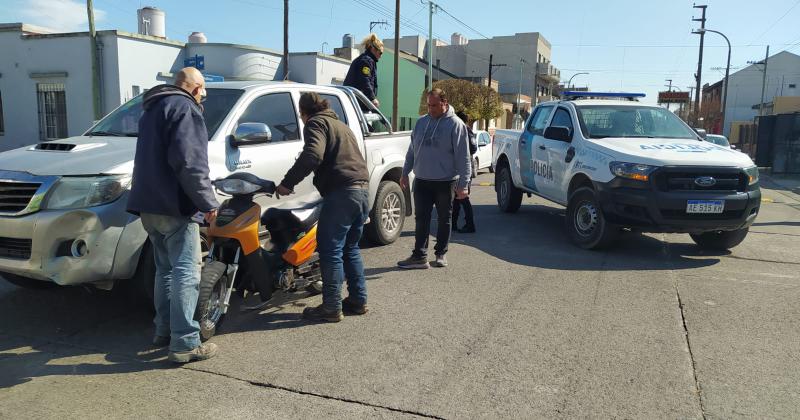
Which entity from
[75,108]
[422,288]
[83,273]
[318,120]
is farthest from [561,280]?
[75,108]

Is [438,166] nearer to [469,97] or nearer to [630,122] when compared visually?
[630,122]

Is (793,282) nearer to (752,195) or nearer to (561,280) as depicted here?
(752,195)

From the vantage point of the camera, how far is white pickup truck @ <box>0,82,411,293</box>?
393 centimetres

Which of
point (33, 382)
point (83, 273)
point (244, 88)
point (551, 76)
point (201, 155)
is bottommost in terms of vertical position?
point (33, 382)

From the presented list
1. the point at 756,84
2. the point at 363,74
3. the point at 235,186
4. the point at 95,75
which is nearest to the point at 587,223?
the point at 363,74

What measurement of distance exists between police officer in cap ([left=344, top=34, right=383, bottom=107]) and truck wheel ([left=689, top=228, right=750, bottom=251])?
461 cm

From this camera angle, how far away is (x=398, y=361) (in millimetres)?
3863

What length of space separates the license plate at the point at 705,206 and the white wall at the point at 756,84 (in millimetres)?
69808

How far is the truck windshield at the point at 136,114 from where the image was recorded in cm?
513

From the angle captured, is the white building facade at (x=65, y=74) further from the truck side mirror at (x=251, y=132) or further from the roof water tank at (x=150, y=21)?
the truck side mirror at (x=251, y=132)

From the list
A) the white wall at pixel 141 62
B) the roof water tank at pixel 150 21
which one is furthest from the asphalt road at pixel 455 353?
the roof water tank at pixel 150 21

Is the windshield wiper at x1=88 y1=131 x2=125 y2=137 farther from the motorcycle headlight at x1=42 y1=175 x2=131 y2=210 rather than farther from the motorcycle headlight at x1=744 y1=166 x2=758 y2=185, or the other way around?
the motorcycle headlight at x1=744 y1=166 x2=758 y2=185

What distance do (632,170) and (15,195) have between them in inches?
231

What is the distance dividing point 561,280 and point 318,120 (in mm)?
3024
